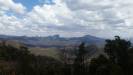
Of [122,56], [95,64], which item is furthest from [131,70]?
[95,64]

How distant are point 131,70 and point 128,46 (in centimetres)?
843

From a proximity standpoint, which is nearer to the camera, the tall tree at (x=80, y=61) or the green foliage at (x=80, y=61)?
the green foliage at (x=80, y=61)

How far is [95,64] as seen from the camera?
92.9m

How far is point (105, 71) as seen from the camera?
84.6m

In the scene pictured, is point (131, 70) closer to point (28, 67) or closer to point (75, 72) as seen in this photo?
point (75, 72)

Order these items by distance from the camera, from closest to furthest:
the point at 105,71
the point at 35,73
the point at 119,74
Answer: the point at 119,74 < the point at 105,71 < the point at 35,73

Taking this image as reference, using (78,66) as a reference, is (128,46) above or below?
above

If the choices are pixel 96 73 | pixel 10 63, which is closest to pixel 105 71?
pixel 96 73

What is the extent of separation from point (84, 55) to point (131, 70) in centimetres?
2556

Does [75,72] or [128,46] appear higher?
[128,46]

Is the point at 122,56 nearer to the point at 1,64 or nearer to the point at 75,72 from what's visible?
the point at 75,72

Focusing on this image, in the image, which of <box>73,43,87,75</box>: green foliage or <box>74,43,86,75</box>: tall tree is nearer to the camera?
<box>73,43,87,75</box>: green foliage

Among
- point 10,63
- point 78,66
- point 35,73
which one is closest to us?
point 35,73

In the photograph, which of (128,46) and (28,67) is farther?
(28,67)
